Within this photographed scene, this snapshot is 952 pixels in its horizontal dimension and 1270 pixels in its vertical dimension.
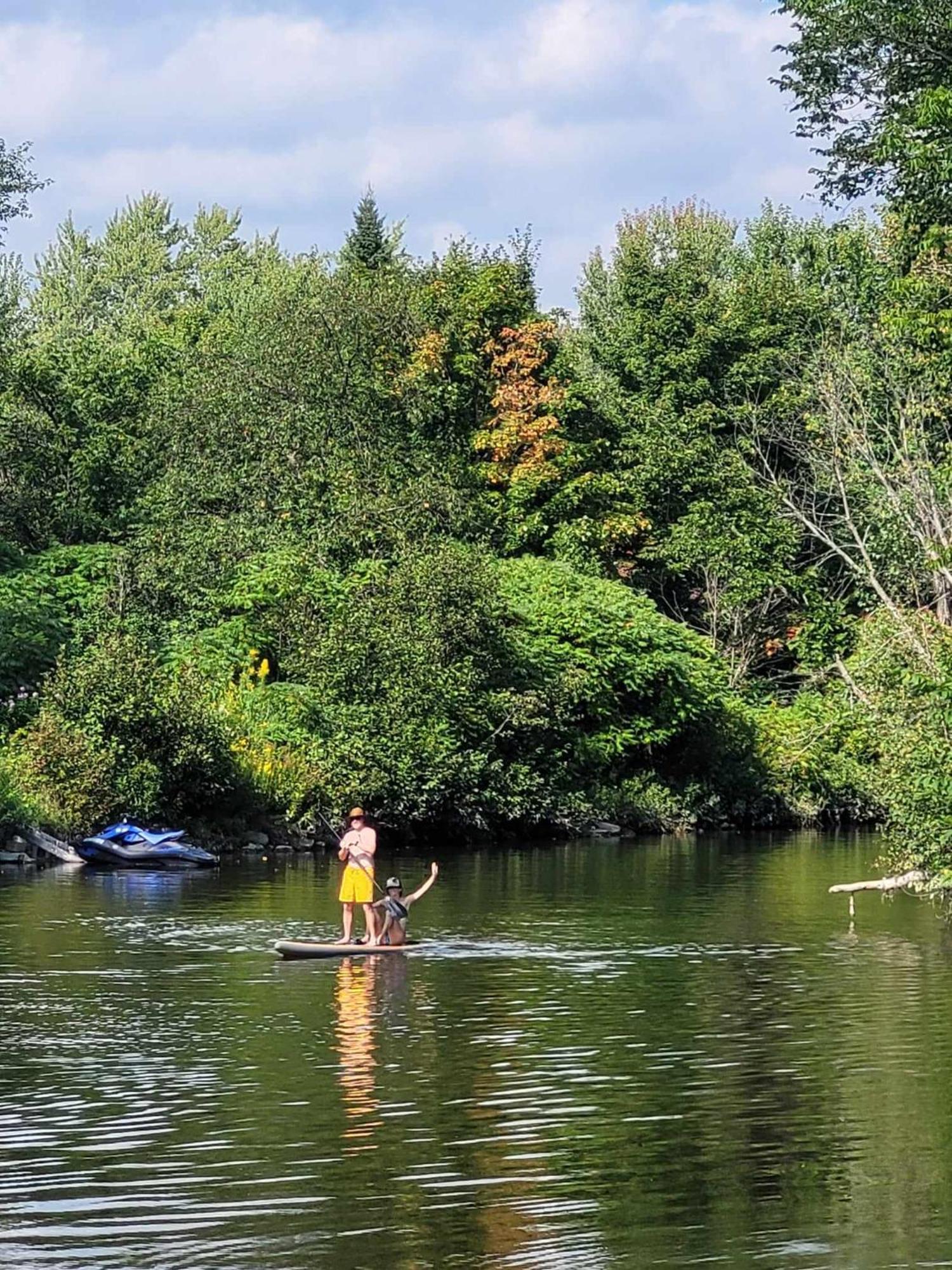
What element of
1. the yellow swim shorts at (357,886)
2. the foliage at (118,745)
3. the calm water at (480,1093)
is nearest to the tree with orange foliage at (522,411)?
the foliage at (118,745)

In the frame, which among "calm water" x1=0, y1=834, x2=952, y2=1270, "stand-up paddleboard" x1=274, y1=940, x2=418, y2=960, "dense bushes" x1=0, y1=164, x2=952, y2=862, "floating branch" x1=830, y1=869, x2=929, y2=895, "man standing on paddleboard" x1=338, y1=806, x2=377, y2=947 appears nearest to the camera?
"calm water" x1=0, y1=834, x2=952, y2=1270

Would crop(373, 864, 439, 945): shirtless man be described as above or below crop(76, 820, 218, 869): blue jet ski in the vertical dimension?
below

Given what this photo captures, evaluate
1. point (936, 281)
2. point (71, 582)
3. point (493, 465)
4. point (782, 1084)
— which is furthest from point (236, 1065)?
point (493, 465)

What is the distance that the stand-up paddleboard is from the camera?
912 inches

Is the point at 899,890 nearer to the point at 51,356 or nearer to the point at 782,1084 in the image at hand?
the point at 782,1084

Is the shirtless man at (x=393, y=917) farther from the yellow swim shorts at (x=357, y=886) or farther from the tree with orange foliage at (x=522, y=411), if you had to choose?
the tree with orange foliage at (x=522, y=411)

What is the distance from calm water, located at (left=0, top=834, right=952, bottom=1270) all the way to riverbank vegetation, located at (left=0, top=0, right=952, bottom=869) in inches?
388

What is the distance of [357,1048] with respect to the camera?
56.6ft

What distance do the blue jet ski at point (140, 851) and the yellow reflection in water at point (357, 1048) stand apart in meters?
14.8

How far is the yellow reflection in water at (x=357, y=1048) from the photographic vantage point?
13.7m

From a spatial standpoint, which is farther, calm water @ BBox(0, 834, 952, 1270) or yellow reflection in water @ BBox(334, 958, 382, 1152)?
yellow reflection in water @ BBox(334, 958, 382, 1152)

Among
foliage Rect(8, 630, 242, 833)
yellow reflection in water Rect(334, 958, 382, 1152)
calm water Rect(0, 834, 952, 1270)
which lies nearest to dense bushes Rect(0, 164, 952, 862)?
foliage Rect(8, 630, 242, 833)

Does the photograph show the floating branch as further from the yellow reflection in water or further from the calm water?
the yellow reflection in water

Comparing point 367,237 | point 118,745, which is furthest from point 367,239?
point 118,745
